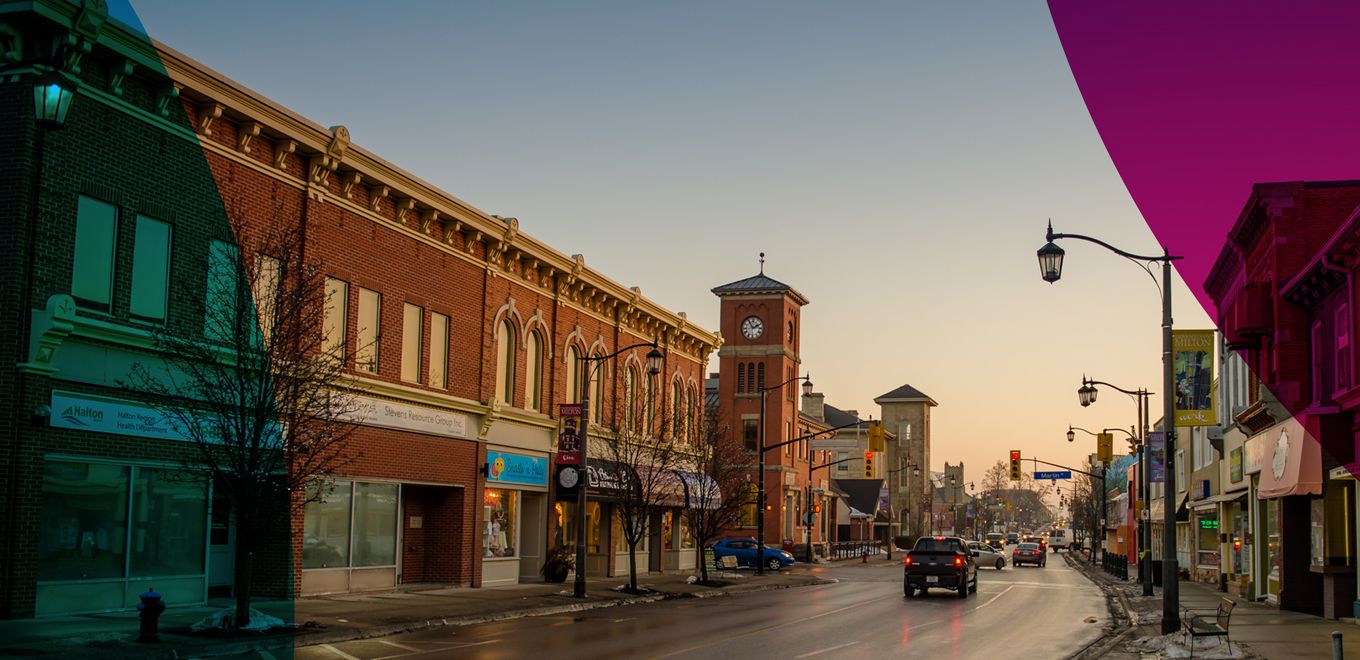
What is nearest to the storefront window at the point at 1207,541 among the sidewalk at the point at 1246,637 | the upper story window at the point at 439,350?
the sidewalk at the point at 1246,637

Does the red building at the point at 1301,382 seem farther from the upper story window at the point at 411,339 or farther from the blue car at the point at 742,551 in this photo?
the blue car at the point at 742,551

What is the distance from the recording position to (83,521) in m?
Result: 21.0

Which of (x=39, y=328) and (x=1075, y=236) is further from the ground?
Result: (x=1075, y=236)

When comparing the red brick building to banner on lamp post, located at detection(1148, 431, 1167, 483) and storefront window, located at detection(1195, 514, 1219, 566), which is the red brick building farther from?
storefront window, located at detection(1195, 514, 1219, 566)

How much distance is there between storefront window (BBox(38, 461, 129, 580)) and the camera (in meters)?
20.3

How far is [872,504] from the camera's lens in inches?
4272

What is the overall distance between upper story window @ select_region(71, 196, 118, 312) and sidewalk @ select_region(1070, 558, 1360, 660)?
18.0 meters

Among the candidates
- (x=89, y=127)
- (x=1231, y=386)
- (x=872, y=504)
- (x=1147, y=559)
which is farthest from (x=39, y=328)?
(x=872, y=504)

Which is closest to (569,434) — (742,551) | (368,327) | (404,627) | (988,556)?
(368,327)

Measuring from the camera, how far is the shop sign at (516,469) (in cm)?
3507

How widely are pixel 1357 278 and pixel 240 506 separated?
72.2 feet

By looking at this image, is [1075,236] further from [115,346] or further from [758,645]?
[115,346]

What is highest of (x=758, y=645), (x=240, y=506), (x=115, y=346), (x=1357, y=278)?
(x=1357, y=278)

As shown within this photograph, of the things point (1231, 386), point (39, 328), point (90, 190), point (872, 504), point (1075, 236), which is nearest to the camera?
point (39, 328)
